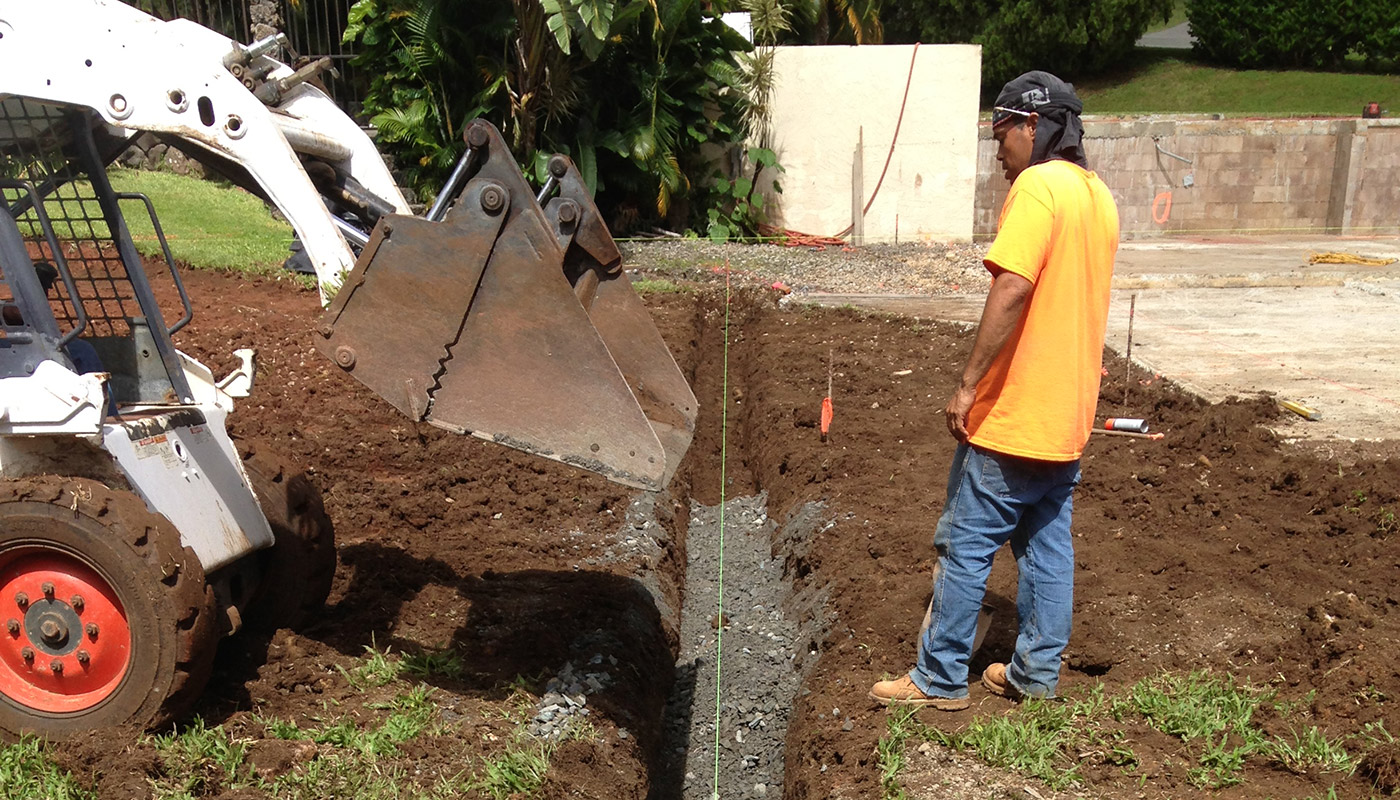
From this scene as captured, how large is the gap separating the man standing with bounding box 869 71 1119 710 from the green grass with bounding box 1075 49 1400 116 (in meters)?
26.3

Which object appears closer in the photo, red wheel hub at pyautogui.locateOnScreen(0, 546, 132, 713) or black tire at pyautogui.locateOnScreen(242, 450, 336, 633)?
red wheel hub at pyautogui.locateOnScreen(0, 546, 132, 713)

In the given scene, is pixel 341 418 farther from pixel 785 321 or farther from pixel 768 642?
pixel 785 321

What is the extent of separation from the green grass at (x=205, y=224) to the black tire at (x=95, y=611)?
25.1ft

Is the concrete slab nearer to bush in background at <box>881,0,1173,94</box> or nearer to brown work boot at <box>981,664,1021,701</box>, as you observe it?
bush in background at <box>881,0,1173,94</box>

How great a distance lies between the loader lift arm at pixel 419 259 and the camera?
3.72 meters

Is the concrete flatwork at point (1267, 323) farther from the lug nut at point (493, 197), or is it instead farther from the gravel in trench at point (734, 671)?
the lug nut at point (493, 197)

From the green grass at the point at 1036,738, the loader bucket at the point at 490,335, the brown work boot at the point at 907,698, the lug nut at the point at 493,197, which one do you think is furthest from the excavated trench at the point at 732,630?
the lug nut at the point at 493,197

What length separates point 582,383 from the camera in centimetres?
388

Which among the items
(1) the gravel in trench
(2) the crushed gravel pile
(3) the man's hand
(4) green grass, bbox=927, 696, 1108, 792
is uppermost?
(3) the man's hand

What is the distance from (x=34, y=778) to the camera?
12.2 feet

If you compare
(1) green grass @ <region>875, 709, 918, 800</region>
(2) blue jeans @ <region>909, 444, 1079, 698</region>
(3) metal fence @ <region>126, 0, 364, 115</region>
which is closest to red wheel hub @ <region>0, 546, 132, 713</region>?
(1) green grass @ <region>875, 709, 918, 800</region>

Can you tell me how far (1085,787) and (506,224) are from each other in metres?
2.73

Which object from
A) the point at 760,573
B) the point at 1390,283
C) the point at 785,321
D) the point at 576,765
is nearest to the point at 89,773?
Result: the point at 576,765

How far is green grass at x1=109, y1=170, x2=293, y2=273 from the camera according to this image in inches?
462
